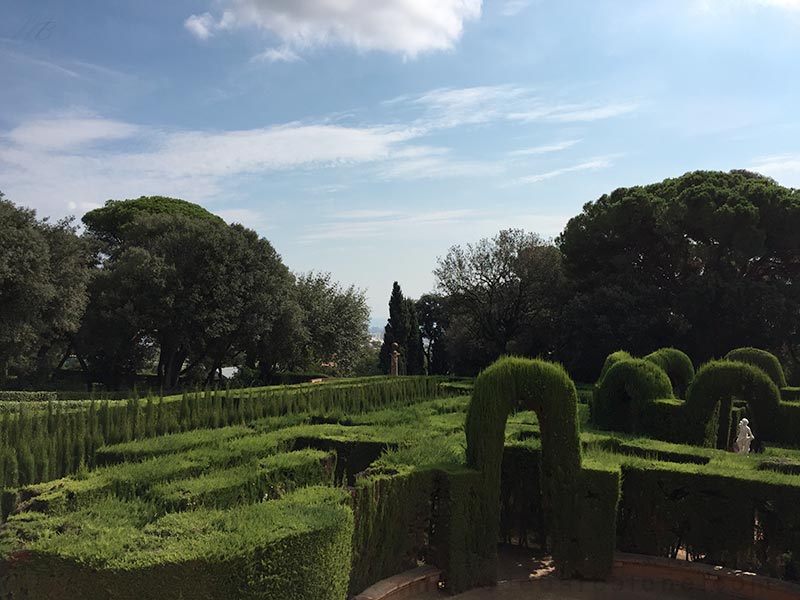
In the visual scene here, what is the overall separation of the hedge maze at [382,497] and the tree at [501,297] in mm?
18706

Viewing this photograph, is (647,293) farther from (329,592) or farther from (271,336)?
(329,592)

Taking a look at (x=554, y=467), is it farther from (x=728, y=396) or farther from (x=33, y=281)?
(x=33, y=281)

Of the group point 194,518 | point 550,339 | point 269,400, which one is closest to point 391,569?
point 194,518

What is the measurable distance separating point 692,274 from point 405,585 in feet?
75.6

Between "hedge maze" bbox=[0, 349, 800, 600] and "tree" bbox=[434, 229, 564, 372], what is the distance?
736 inches

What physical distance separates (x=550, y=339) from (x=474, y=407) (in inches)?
904

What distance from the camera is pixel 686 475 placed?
24.0 feet

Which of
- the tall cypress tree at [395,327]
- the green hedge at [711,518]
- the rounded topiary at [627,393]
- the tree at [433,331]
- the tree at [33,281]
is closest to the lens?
the green hedge at [711,518]

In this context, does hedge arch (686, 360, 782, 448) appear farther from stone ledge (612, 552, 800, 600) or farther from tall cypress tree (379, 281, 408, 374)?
tall cypress tree (379, 281, 408, 374)

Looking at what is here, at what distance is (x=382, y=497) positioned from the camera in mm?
6477

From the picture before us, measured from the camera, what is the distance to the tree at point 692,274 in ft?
76.9

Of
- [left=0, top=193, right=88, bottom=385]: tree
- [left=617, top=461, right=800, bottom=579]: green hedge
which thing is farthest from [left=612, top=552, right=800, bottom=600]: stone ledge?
[left=0, top=193, right=88, bottom=385]: tree

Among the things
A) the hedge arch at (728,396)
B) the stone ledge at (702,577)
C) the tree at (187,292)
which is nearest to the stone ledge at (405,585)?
the stone ledge at (702,577)

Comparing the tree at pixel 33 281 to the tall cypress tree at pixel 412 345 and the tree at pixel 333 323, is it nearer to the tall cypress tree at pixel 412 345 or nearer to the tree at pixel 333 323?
the tree at pixel 333 323
